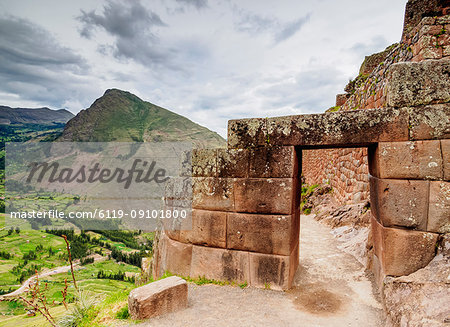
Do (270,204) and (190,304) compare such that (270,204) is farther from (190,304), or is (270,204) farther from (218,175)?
(190,304)

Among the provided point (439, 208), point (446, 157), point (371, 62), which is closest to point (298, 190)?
point (439, 208)

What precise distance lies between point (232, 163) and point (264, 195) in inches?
30.7

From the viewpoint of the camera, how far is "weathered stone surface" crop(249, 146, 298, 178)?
430 cm

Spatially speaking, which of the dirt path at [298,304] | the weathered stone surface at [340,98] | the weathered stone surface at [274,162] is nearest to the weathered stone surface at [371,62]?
the weathered stone surface at [340,98]

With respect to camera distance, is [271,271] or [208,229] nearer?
[271,271]

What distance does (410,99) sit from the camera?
3750 millimetres

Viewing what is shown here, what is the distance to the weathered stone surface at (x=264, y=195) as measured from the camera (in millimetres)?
4281

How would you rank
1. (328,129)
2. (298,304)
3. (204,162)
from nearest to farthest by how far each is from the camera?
(298,304) → (328,129) → (204,162)

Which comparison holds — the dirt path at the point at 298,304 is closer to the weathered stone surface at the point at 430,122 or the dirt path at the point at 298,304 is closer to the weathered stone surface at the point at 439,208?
the weathered stone surface at the point at 439,208

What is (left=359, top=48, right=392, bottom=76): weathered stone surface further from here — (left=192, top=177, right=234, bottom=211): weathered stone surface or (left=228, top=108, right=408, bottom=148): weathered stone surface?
(left=192, top=177, right=234, bottom=211): weathered stone surface

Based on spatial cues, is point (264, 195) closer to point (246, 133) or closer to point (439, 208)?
point (246, 133)

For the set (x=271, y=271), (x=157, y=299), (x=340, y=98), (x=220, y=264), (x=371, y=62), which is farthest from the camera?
(x=340, y=98)

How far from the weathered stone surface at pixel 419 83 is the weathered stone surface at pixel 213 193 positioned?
111 inches

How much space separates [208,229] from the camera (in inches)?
185
